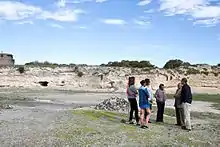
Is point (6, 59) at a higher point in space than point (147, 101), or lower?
higher

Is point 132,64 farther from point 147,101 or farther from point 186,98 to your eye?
point 147,101

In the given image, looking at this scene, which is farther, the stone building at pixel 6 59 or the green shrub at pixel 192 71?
the stone building at pixel 6 59

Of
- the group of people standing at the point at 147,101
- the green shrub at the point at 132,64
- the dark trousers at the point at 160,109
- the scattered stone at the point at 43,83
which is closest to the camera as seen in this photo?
the group of people standing at the point at 147,101

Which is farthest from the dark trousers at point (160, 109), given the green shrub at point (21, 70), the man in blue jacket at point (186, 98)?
the green shrub at point (21, 70)

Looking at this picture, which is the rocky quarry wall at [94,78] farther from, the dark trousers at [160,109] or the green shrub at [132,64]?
the dark trousers at [160,109]

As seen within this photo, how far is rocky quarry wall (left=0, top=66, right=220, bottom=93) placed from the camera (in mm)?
58750

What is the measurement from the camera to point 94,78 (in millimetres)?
61344

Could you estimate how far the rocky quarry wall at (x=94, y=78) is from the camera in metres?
58.8

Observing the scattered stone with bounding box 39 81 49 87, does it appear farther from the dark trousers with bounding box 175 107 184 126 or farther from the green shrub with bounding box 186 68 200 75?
the dark trousers with bounding box 175 107 184 126

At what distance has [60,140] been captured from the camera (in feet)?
43.3

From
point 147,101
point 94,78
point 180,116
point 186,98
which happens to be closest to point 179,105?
point 180,116

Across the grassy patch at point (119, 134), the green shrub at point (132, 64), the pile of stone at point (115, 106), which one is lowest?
the grassy patch at point (119, 134)

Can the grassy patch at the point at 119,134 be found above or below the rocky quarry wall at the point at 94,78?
below

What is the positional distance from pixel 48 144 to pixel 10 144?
1.18 m
